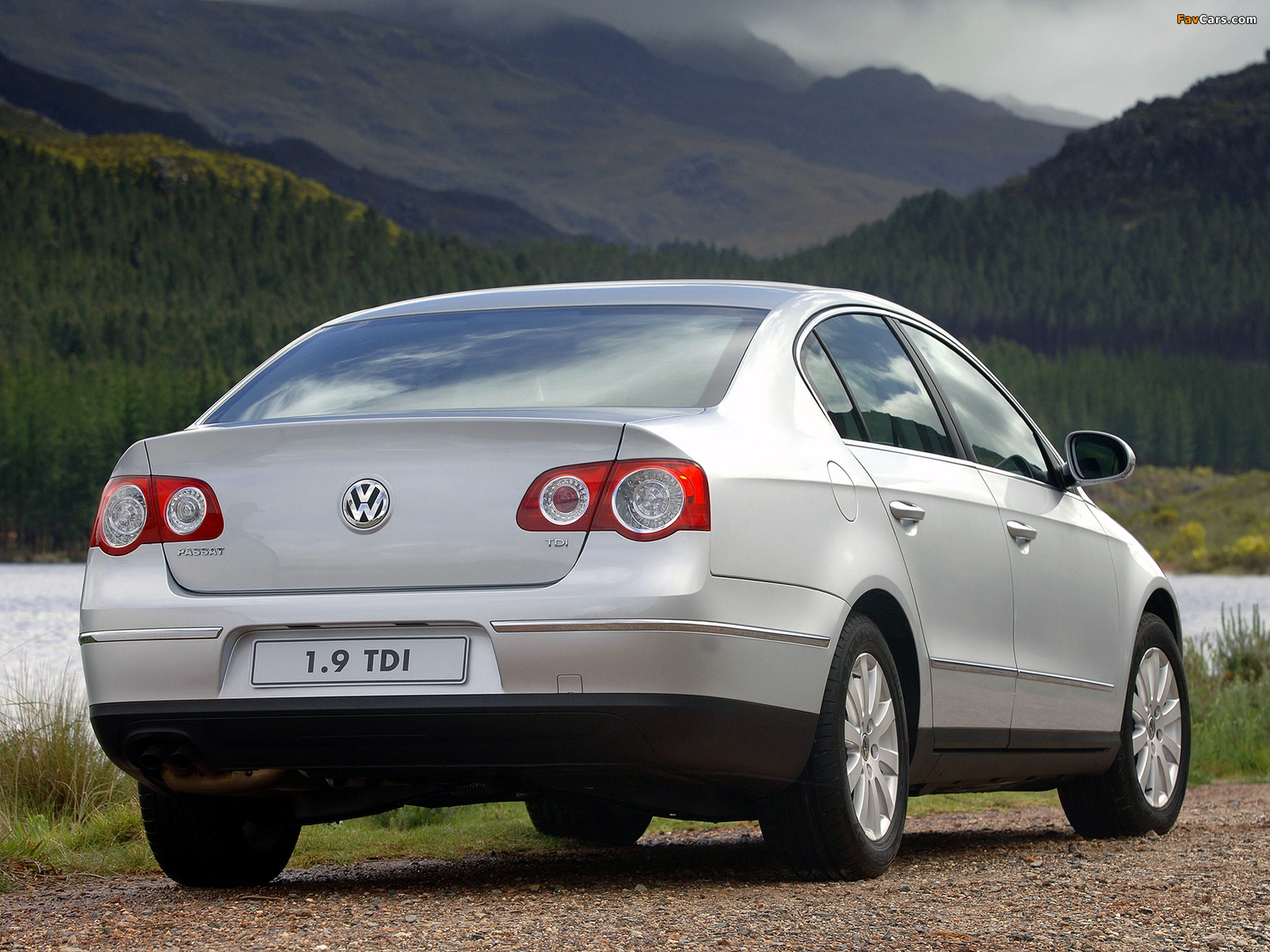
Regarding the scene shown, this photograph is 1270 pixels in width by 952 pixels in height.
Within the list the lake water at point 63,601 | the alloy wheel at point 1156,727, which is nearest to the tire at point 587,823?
the alloy wheel at point 1156,727

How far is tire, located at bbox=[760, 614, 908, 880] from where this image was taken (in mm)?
4512

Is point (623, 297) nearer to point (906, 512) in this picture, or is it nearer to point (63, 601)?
point (906, 512)

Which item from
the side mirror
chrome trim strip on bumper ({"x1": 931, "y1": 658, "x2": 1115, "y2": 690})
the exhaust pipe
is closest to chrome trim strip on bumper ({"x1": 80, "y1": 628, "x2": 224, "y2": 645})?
the exhaust pipe

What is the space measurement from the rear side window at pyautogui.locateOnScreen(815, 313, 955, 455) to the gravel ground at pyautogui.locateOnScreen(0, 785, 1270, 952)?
4.42ft

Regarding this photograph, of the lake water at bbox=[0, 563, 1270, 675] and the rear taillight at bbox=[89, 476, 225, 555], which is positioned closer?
the rear taillight at bbox=[89, 476, 225, 555]

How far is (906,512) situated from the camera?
492 centimetres

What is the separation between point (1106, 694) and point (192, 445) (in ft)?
11.6

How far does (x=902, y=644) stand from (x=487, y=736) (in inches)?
58.0

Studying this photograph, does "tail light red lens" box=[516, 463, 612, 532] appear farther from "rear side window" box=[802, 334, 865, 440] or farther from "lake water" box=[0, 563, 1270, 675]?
"lake water" box=[0, 563, 1270, 675]

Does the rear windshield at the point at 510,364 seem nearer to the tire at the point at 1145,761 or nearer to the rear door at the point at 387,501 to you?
the rear door at the point at 387,501

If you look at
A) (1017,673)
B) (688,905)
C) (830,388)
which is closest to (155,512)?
(688,905)

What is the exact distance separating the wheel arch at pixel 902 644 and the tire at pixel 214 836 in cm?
186

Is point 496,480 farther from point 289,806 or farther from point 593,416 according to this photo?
point 289,806

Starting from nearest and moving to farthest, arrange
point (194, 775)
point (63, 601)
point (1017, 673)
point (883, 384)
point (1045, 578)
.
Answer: point (194, 775), point (883, 384), point (1017, 673), point (1045, 578), point (63, 601)
